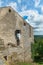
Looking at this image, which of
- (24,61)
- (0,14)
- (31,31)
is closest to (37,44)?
(31,31)

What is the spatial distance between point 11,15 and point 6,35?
8.99 ft

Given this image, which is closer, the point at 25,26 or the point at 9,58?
the point at 9,58

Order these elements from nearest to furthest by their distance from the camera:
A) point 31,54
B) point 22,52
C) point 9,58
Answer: point 9,58 < point 22,52 < point 31,54

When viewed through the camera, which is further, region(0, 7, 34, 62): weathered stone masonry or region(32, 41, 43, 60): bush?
region(32, 41, 43, 60): bush

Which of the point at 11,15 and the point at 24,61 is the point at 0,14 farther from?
the point at 24,61

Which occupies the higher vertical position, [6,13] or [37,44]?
[6,13]

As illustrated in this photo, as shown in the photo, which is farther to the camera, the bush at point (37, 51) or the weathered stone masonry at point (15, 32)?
the bush at point (37, 51)

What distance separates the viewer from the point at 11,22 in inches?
1267

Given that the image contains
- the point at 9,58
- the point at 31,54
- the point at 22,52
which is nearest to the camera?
the point at 9,58

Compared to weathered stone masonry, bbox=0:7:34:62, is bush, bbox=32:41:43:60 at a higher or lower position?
lower

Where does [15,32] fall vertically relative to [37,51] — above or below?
above

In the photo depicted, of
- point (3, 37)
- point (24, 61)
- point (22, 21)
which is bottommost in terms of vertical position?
point (24, 61)

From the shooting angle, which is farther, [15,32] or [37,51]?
[37,51]

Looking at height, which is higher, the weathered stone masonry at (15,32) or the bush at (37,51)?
the weathered stone masonry at (15,32)
